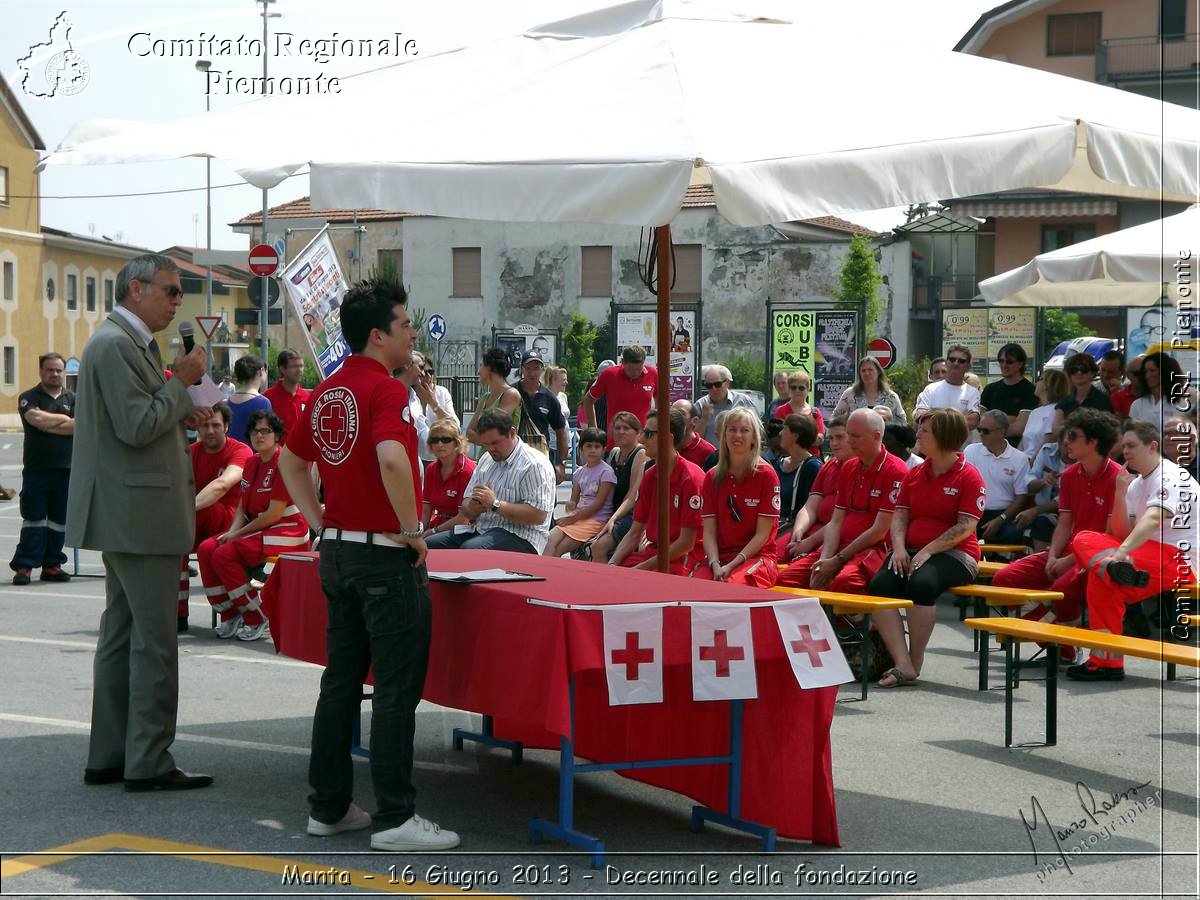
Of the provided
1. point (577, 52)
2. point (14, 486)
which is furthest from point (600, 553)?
point (14, 486)

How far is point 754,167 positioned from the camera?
196 inches

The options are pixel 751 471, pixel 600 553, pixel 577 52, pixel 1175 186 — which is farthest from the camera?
pixel 600 553

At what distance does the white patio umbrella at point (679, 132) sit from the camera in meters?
5.08

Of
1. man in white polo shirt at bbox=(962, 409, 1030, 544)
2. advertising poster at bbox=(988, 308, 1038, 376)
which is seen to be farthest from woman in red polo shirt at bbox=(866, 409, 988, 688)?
advertising poster at bbox=(988, 308, 1038, 376)

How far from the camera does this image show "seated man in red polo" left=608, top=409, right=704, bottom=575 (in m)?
8.79

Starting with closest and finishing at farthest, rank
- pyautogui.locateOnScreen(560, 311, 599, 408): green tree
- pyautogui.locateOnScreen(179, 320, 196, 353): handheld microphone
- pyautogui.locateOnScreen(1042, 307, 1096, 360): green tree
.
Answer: pyautogui.locateOnScreen(179, 320, 196, 353): handheld microphone, pyautogui.locateOnScreen(1042, 307, 1096, 360): green tree, pyautogui.locateOnScreen(560, 311, 599, 408): green tree

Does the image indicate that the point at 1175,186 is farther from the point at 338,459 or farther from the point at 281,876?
the point at 281,876

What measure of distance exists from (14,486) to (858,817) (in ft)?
67.5

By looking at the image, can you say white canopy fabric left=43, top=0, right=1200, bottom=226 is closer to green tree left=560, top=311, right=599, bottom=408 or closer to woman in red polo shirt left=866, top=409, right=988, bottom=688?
woman in red polo shirt left=866, top=409, right=988, bottom=688

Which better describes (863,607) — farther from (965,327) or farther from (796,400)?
(965,327)

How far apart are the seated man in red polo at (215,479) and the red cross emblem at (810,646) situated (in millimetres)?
6031

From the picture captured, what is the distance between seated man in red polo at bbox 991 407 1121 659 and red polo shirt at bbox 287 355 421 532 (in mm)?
4989

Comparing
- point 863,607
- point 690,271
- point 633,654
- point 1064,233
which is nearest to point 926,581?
point 863,607

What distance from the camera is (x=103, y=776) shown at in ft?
19.1
